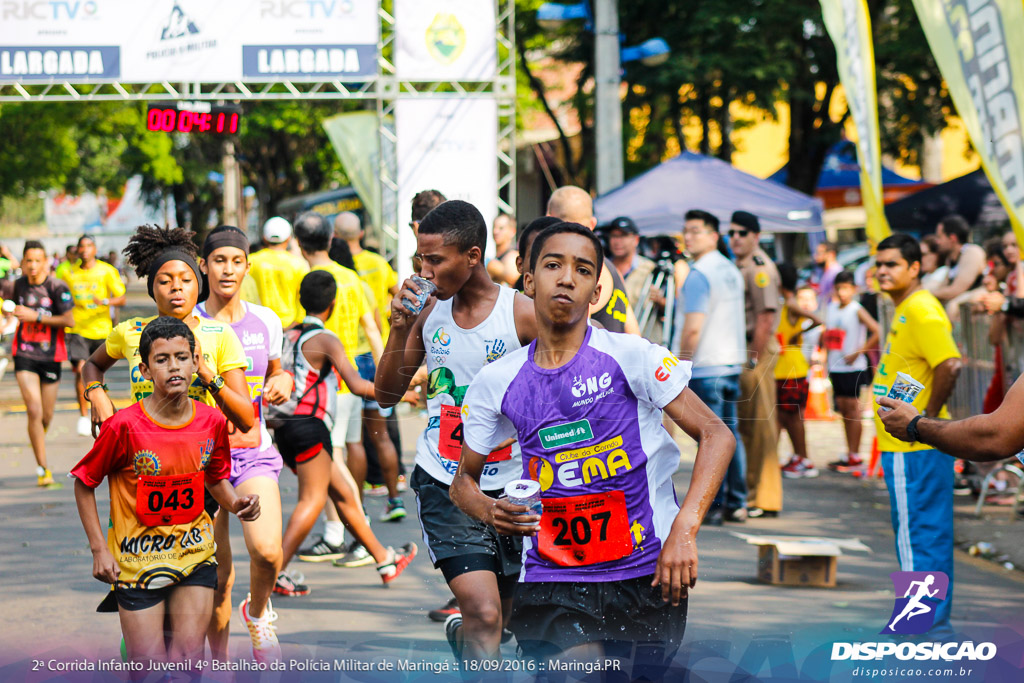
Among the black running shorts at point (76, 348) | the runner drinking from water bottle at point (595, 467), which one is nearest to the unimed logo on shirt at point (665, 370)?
the runner drinking from water bottle at point (595, 467)

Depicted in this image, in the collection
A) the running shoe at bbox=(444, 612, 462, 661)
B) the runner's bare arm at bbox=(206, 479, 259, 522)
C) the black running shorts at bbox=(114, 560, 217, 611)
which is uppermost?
the runner's bare arm at bbox=(206, 479, 259, 522)

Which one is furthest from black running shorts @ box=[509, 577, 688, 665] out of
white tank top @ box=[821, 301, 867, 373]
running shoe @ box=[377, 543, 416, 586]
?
white tank top @ box=[821, 301, 867, 373]

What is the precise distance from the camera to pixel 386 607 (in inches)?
237

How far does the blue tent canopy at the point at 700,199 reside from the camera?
50.8ft

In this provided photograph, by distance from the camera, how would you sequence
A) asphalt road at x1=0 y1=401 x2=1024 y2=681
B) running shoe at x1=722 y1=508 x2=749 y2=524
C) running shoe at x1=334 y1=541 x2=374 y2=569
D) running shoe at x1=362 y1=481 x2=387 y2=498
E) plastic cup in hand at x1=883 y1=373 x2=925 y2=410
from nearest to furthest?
1. plastic cup in hand at x1=883 y1=373 x2=925 y2=410
2. asphalt road at x1=0 y1=401 x2=1024 y2=681
3. running shoe at x1=334 y1=541 x2=374 y2=569
4. running shoe at x1=722 y1=508 x2=749 y2=524
5. running shoe at x1=362 y1=481 x2=387 y2=498

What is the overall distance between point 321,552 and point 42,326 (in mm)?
4113

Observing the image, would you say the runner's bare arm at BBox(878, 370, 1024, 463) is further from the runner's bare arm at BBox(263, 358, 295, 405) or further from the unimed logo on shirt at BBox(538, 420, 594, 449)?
the runner's bare arm at BBox(263, 358, 295, 405)

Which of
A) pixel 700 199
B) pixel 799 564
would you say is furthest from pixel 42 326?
pixel 700 199

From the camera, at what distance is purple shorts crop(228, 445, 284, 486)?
474 centimetres

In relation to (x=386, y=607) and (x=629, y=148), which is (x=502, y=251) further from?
(x=629, y=148)

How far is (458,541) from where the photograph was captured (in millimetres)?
→ 4094

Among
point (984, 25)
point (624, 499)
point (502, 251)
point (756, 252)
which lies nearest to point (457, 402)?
point (624, 499)

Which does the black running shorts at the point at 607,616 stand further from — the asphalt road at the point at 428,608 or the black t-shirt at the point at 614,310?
the black t-shirt at the point at 614,310

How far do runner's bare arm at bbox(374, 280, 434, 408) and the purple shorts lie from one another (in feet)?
2.53
